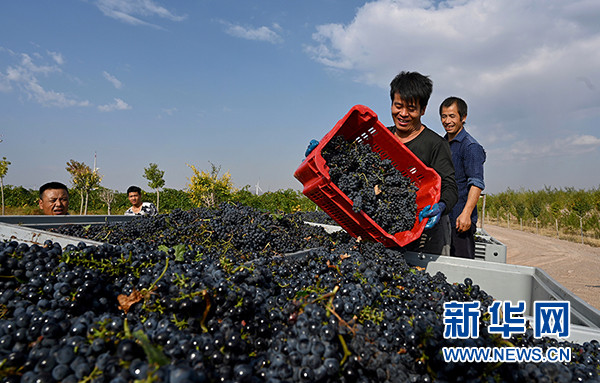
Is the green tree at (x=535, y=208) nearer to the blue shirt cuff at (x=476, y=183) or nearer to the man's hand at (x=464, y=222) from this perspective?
the blue shirt cuff at (x=476, y=183)

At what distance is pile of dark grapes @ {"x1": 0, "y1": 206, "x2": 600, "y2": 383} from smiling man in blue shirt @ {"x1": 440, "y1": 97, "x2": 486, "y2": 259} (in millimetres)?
1881

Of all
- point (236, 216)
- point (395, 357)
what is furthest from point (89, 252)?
point (236, 216)

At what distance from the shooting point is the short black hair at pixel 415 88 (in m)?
2.96

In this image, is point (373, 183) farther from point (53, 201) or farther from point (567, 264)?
point (567, 264)

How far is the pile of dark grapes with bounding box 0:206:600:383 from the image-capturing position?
1.00 m

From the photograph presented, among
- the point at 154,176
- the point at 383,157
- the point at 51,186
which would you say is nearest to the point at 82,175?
the point at 154,176

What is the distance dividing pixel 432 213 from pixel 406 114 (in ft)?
3.43

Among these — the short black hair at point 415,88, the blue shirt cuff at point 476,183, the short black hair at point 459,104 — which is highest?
A: the short black hair at point 459,104

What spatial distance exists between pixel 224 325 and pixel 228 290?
0.17m

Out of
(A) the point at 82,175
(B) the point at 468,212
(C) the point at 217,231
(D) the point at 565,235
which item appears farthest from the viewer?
(D) the point at 565,235

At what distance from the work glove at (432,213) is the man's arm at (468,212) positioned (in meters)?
0.87

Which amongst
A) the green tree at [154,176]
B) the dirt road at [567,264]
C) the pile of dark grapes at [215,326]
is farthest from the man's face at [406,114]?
the green tree at [154,176]

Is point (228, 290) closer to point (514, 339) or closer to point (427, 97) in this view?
point (514, 339)

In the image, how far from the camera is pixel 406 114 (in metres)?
3.07
